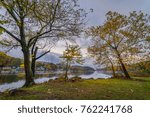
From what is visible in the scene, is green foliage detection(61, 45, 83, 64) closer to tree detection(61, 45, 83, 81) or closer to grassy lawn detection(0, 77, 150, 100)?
tree detection(61, 45, 83, 81)

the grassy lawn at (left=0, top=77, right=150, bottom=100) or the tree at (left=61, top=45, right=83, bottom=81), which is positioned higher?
the tree at (left=61, top=45, right=83, bottom=81)

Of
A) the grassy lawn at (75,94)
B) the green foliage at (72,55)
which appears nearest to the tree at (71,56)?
the green foliage at (72,55)

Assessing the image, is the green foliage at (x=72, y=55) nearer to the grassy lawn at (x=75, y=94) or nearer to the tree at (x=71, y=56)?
the tree at (x=71, y=56)

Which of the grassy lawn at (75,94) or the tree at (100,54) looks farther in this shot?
the tree at (100,54)

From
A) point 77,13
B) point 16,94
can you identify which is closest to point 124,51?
point 77,13

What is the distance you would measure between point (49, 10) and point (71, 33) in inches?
115

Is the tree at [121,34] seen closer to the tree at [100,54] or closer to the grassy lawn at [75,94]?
the tree at [100,54]

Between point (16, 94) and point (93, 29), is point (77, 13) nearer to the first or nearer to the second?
point (16, 94)

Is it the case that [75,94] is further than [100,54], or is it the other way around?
[100,54]

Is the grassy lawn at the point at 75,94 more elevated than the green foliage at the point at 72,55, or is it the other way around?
the green foliage at the point at 72,55

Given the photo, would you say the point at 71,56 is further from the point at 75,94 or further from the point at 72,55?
the point at 75,94

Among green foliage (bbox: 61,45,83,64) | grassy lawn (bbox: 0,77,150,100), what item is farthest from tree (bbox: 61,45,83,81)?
grassy lawn (bbox: 0,77,150,100)

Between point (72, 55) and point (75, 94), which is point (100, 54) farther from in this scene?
point (75, 94)

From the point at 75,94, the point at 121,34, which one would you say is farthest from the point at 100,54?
the point at 75,94
